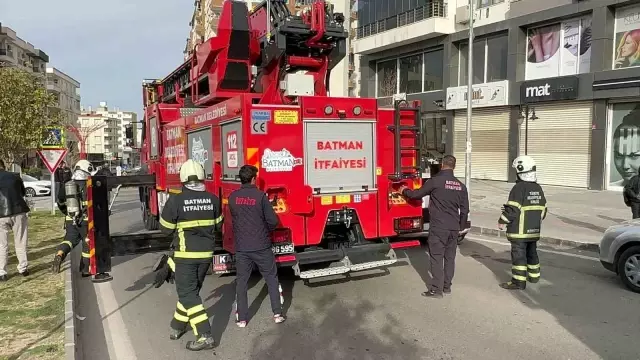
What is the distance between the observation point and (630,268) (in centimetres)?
593

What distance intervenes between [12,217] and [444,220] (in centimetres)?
583

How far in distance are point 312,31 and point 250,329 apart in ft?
14.1

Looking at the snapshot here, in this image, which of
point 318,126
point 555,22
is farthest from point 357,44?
point 318,126

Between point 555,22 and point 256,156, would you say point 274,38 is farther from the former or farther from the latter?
point 555,22

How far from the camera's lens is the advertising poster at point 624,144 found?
17453mm

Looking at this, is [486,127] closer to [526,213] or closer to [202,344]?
[526,213]

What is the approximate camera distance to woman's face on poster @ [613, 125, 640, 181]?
17.5 metres

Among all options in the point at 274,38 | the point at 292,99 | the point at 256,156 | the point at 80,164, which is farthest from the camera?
the point at 80,164

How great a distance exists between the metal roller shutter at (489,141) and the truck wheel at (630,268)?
53.5 ft

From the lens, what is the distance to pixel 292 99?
6.48 meters

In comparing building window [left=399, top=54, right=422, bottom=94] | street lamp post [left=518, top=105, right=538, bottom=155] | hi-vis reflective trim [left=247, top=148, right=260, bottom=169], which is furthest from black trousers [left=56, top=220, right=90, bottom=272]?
building window [left=399, top=54, right=422, bottom=94]

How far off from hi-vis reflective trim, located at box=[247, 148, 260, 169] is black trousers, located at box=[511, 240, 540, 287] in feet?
11.0

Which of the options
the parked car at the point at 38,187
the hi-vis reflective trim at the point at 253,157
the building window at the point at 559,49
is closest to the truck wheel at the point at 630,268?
the hi-vis reflective trim at the point at 253,157

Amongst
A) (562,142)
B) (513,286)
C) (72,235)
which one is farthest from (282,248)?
(562,142)
